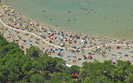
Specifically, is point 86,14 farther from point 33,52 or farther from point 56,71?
point 56,71

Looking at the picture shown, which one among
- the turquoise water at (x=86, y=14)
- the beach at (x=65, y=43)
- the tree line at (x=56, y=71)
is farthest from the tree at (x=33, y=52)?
the turquoise water at (x=86, y=14)

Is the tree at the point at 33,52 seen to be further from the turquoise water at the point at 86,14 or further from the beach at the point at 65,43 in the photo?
the turquoise water at the point at 86,14

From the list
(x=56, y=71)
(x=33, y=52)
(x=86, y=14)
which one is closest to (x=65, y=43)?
(x=33, y=52)

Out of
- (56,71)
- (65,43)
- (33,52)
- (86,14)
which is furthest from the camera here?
(86,14)

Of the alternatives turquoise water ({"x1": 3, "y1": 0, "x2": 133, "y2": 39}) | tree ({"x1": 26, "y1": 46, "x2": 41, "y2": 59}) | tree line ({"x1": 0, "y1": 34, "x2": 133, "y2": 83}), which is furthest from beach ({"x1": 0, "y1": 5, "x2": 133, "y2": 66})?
tree line ({"x1": 0, "y1": 34, "x2": 133, "y2": 83})

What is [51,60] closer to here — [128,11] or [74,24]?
[74,24]

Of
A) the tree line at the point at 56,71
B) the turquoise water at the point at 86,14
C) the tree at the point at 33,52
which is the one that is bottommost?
the tree line at the point at 56,71
